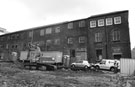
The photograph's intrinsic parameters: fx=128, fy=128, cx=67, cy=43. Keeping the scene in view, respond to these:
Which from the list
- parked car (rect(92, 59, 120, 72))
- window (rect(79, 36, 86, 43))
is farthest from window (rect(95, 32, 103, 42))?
parked car (rect(92, 59, 120, 72))

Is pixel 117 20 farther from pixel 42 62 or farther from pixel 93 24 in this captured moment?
pixel 42 62

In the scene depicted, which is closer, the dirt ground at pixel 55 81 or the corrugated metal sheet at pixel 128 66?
the dirt ground at pixel 55 81

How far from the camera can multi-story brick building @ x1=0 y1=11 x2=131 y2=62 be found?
24.9 metres

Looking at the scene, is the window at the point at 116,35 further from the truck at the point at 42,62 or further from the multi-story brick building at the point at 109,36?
the truck at the point at 42,62

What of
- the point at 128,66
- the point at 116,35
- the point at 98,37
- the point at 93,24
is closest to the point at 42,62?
the point at 128,66

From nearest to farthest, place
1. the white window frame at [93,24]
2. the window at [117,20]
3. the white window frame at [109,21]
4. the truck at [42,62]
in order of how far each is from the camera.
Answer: the truck at [42,62] → the window at [117,20] → the white window frame at [109,21] → the white window frame at [93,24]

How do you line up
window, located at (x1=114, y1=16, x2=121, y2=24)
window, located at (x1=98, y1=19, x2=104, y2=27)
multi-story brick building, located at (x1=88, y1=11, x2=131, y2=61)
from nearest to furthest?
multi-story brick building, located at (x1=88, y1=11, x2=131, y2=61), window, located at (x1=114, y1=16, x2=121, y2=24), window, located at (x1=98, y1=19, x2=104, y2=27)

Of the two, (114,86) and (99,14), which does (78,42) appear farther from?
(114,86)

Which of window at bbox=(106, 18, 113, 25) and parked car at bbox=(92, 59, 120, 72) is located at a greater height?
window at bbox=(106, 18, 113, 25)

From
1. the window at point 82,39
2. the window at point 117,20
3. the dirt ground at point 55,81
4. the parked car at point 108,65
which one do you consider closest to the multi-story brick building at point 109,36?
the window at point 117,20

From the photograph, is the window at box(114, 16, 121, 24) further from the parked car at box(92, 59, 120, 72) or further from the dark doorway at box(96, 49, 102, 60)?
the parked car at box(92, 59, 120, 72)

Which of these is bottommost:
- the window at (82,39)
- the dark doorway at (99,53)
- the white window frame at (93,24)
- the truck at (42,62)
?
the truck at (42,62)

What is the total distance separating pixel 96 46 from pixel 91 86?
1904cm

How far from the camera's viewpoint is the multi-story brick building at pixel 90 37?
2494 cm
